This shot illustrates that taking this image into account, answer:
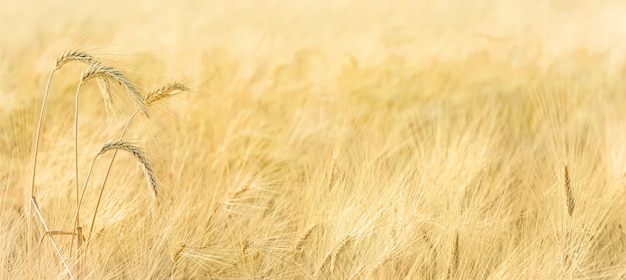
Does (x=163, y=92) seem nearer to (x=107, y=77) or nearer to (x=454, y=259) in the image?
(x=107, y=77)

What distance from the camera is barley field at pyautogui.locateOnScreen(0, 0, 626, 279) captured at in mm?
2166

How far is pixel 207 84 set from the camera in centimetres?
393

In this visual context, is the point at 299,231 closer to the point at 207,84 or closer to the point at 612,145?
the point at 612,145

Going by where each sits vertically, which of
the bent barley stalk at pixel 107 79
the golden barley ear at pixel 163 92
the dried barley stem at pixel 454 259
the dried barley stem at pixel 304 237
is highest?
the bent barley stalk at pixel 107 79

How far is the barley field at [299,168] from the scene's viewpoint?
7.11ft

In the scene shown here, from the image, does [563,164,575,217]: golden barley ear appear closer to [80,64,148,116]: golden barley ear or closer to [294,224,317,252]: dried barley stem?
[294,224,317,252]: dried barley stem

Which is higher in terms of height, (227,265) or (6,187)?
(6,187)

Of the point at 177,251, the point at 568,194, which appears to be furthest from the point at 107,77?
the point at 568,194

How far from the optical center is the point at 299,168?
3027 millimetres

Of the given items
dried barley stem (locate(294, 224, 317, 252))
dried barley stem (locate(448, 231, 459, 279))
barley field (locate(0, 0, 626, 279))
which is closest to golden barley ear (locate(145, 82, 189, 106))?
Result: barley field (locate(0, 0, 626, 279))

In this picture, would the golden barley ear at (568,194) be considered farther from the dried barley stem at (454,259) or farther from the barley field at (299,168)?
the dried barley stem at (454,259)

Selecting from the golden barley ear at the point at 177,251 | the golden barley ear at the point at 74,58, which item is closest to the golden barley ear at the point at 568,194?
the golden barley ear at the point at 177,251

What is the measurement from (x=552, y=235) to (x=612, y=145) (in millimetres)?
704

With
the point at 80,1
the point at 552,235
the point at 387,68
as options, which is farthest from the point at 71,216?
the point at 80,1
